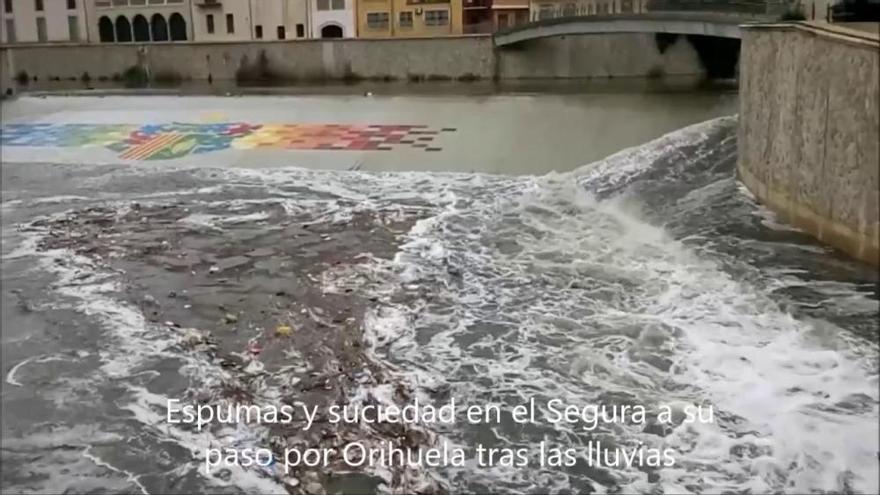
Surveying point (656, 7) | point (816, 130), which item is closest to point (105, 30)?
point (656, 7)

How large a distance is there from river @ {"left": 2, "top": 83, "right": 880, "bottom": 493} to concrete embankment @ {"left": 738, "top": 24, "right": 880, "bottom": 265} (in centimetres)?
9

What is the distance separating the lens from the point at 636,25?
25.2ft

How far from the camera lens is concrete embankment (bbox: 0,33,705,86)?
900 cm

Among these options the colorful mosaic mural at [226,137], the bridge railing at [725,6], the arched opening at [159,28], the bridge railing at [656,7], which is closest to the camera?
the colorful mosaic mural at [226,137]

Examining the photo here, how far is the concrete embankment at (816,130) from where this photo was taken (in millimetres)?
2461

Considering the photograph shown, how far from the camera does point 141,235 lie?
3.28 metres

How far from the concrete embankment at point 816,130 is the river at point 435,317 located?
94mm

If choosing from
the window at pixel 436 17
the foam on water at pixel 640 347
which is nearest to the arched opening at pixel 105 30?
the window at pixel 436 17

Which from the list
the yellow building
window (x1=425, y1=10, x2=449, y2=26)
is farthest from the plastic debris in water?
window (x1=425, y1=10, x2=449, y2=26)

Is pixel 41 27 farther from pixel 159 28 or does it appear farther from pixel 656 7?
pixel 159 28

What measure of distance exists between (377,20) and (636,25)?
12.5ft

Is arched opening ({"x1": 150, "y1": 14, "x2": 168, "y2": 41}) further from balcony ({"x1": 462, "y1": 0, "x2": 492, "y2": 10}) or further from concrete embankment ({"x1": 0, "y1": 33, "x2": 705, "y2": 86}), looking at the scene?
balcony ({"x1": 462, "y1": 0, "x2": 492, "y2": 10})

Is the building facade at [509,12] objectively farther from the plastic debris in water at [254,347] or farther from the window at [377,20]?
the plastic debris in water at [254,347]

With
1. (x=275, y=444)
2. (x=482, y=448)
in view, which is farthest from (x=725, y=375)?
(x=275, y=444)
